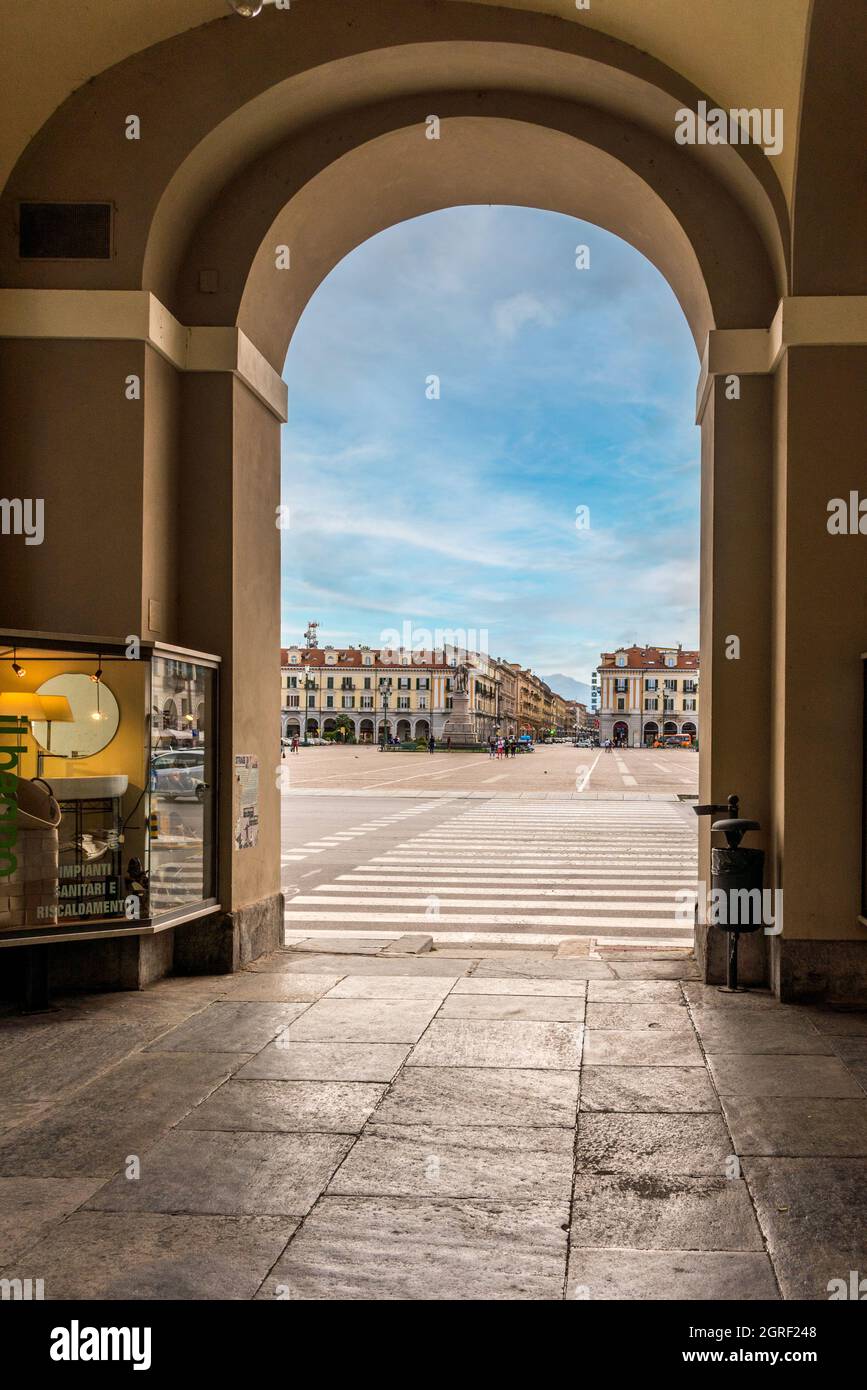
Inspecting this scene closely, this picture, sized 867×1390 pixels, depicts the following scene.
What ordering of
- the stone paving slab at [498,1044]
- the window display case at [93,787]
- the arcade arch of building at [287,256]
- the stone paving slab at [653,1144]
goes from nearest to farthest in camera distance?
the stone paving slab at [653,1144] < the stone paving slab at [498,1044] < the window display case at [93,787] < the arcade arch of building at [287,256]

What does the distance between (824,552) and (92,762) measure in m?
5.36

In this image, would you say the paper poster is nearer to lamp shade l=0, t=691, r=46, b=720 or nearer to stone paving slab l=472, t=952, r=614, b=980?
lamp shade l=0, t=691, r=46, b=720

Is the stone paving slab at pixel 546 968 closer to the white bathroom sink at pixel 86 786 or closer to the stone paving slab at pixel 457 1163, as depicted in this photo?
the white bathroom sink at pixel 86 786

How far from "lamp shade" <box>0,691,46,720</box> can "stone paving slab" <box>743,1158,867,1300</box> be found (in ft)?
17.3

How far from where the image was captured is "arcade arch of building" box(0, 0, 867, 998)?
7062 mm

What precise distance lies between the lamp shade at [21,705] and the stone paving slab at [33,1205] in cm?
353

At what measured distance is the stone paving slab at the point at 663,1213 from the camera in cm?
358

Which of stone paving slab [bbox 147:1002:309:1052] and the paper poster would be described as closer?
stone paving slab [bbox 147:1002:309:1052]

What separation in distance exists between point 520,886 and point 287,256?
8789mm

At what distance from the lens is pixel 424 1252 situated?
137 inches

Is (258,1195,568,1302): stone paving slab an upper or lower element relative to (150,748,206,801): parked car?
lower

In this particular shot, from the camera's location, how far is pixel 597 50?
733 cm

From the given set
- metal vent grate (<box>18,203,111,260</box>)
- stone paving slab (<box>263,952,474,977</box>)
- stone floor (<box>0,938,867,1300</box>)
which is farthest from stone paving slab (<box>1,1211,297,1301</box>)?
metal vent grate (<box>18,203,111,260</box>)

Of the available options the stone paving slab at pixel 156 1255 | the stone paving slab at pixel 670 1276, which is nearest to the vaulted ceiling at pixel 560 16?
the stone paving slab at pixel 670 1276
